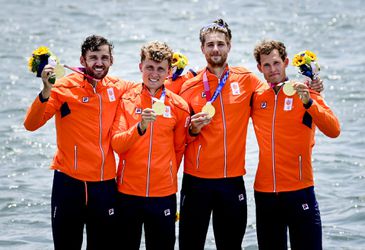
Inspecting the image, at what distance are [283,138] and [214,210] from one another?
1000 mm

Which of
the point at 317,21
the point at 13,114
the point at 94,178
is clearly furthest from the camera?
the point at 317,21

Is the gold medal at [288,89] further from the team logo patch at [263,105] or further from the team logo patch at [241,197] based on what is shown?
the team logo patch at [241,197]

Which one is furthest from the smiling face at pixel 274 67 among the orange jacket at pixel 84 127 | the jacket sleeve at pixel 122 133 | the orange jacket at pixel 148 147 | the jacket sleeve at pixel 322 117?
the orange jacket at pixel 84 127

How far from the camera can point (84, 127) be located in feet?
25.8

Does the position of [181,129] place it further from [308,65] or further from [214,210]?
[308,65]

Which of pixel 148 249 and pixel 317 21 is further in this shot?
pixel 317 21

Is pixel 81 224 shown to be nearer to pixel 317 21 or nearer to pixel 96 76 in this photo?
pixel 96 76

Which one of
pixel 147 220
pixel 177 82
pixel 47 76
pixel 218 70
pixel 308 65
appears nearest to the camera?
pixel 47 76

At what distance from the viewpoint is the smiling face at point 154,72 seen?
306 inches

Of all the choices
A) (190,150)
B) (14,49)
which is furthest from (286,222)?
(14,49)

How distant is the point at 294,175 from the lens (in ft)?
26.4

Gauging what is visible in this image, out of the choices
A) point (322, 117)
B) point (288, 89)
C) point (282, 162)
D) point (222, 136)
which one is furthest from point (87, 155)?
point (322, 117)

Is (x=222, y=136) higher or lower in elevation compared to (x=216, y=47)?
lower

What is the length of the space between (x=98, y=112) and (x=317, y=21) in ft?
61.5
